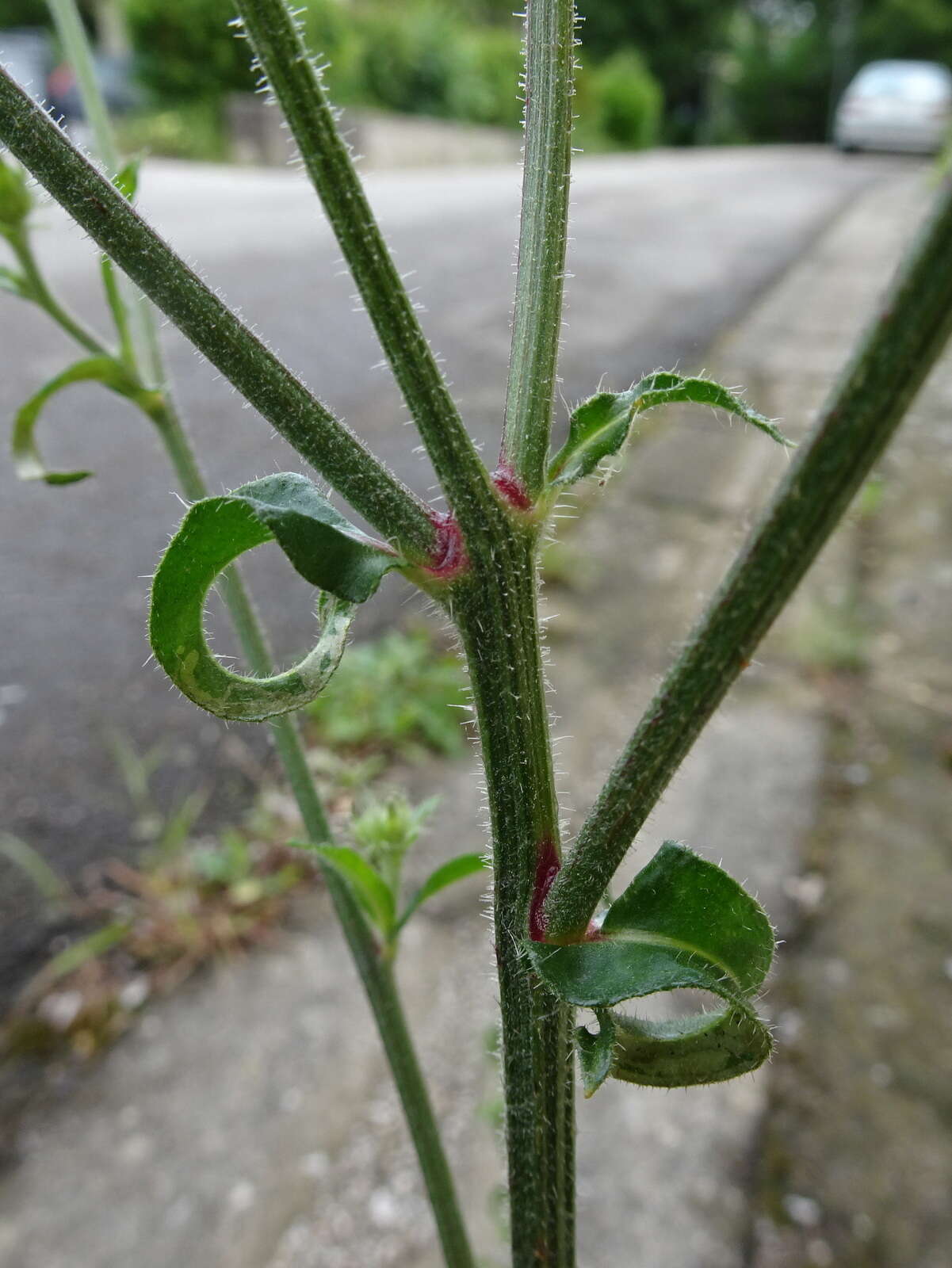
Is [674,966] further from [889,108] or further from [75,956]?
[889,108]

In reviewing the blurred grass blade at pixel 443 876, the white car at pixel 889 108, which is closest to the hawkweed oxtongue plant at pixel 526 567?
the blurred grass blade at pixel 443 876

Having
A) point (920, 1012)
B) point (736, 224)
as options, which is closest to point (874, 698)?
point (920, 1012)

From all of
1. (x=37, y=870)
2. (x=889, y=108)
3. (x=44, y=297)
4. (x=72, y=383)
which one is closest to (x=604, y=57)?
(x=889, y=108)

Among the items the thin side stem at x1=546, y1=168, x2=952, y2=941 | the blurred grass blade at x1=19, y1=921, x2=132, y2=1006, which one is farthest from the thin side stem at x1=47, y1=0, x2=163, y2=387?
the blurred grass blade at x1=19, y1=921, x2=132, y2=1006

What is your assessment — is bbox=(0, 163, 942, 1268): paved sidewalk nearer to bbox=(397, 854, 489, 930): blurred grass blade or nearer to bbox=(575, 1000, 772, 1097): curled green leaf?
bbox=(397, 854, 489, 930): blurred grass blade

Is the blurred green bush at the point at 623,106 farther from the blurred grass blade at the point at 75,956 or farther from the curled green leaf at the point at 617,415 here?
the curled green leaf at the point at 617,415

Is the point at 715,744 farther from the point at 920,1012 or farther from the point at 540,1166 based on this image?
the point at 540,1166
